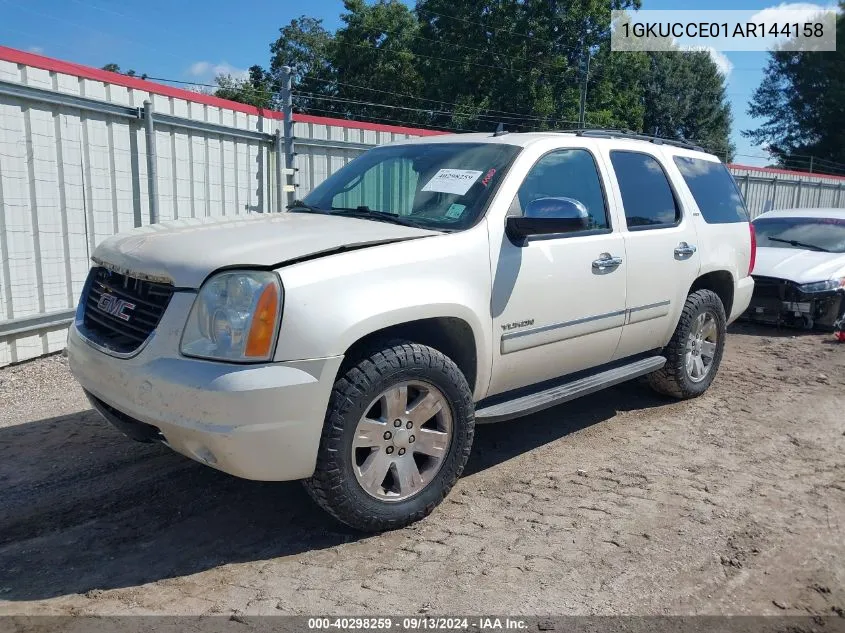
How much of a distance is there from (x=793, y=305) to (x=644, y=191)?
4602mm

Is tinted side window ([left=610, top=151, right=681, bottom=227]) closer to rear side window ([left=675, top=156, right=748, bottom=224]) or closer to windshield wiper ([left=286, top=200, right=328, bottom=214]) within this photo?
rear side window ([left=675, top=156, right=748, bottom=224])

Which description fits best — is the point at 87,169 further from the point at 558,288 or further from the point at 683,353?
the point at 683,353

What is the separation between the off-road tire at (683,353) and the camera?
17.0ft

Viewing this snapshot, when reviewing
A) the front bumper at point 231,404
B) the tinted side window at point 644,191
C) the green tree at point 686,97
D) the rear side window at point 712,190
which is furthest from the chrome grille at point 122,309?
the green tree at point 686,97

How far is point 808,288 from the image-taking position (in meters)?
8.12

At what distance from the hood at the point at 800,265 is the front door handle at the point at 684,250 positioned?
381cm

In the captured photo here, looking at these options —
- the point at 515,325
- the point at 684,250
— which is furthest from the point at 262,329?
the point at 684,250

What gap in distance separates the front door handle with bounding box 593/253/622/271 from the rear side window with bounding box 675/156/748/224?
143 cm

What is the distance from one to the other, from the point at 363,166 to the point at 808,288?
6.04 m

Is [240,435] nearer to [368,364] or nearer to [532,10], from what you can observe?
[368,364]

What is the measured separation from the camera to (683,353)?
525cm

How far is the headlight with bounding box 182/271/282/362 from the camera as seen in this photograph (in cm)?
283

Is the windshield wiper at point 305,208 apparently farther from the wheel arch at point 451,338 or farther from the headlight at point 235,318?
the headlight at point 235,318

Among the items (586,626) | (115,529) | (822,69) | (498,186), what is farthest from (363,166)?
(822,69)
